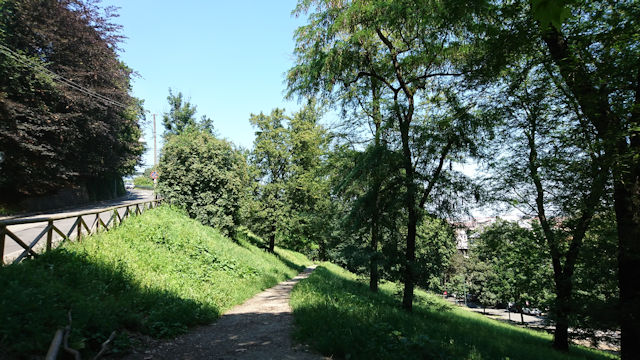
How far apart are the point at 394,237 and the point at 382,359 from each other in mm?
7327

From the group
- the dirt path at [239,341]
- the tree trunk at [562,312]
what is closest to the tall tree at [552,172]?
the tree trunk at [562,312]

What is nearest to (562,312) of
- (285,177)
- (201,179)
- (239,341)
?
(239,341)

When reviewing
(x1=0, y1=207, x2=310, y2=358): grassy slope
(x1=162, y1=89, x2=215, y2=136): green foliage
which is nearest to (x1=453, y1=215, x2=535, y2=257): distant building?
(x1=0, y1=207, x2=310, y2=358): grassy slope

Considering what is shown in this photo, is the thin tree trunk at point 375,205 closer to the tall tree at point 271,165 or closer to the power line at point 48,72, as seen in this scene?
the tall tree at point 271,165

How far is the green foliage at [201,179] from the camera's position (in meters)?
16.1

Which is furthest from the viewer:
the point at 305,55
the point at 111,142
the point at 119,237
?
the point at 111,142

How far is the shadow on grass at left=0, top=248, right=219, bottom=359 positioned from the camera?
152 inches

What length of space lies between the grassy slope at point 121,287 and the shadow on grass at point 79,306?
0.01m

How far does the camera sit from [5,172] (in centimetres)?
1778

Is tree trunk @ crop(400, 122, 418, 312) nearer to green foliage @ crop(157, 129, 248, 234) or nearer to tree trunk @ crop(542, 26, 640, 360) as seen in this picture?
tree trunk @ crop(542, 26, 640, 360)

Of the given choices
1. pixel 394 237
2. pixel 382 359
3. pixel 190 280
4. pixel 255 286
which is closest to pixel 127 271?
pixel 190 280

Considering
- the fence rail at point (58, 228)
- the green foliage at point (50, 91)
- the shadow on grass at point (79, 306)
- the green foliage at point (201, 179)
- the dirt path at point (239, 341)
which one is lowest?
the dirt path at point (239, 341)

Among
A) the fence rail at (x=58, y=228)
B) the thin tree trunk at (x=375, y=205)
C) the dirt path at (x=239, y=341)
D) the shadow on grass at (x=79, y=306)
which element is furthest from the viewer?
the thin tree trunk at (x=375, y=205)

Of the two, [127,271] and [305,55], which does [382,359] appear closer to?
[127,271]
